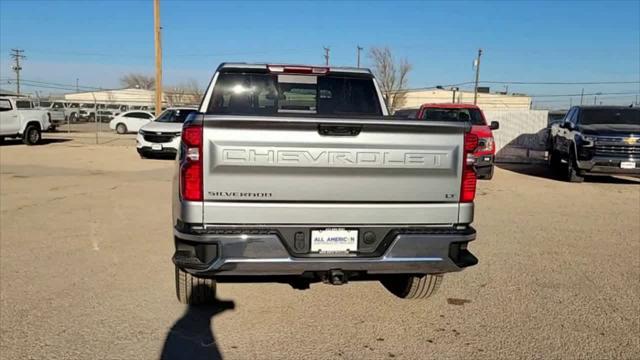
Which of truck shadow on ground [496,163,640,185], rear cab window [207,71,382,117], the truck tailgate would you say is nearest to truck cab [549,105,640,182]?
truck shadow on ground [496,163,640,185]

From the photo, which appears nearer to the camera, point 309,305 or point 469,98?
point 309,305

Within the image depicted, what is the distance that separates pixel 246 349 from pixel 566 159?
1238 centimetres

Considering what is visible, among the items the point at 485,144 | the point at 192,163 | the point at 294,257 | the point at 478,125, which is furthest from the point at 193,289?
the point at 478,125

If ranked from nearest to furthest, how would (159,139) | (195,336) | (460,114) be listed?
1. (195,336)
2. (460,114)
3. (159,139)

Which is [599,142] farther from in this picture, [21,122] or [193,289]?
[21,122]

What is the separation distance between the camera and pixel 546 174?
15797 millimetres

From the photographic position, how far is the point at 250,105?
5219 millimetres

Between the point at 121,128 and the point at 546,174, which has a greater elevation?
the point at 546,174

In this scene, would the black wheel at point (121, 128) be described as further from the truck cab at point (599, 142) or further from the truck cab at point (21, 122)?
the truck cab at point (599, 142)

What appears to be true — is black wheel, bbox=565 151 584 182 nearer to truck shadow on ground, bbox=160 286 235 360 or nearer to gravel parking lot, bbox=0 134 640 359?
gravel parking lot, bbox=0 134 640 359

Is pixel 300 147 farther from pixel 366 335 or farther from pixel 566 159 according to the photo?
pixel 566 159

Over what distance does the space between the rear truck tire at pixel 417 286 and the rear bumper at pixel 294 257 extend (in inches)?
28.5

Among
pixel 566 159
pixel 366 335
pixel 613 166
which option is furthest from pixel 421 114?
pixel 366 335

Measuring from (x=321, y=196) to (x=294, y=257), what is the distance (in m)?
0.45
